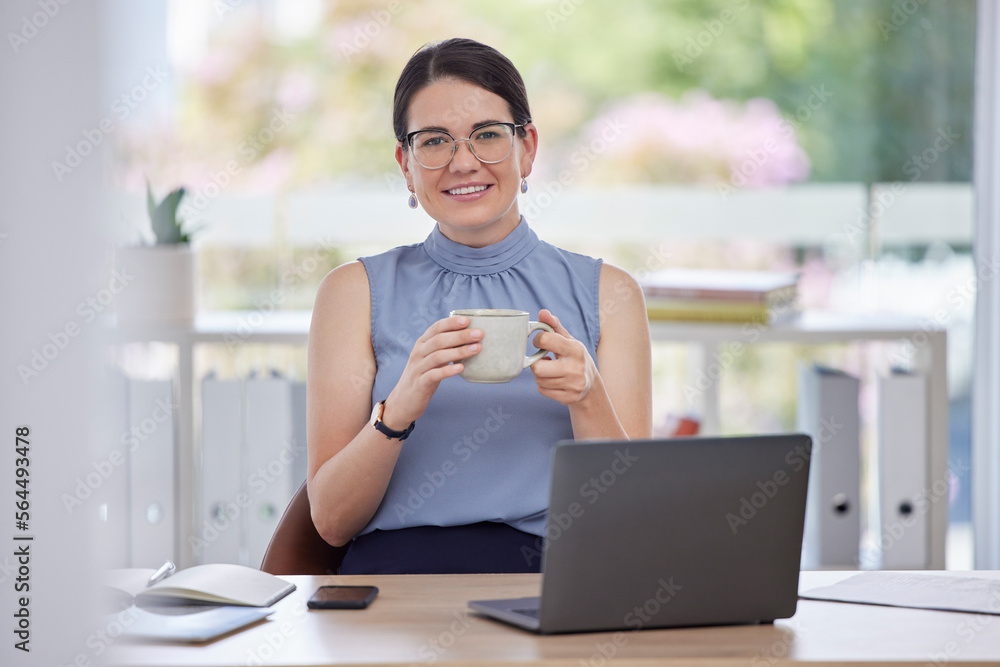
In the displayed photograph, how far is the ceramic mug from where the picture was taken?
3.55 feet

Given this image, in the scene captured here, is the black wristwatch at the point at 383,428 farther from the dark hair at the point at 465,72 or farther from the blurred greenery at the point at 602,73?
the blurred greenery at the point at 602,73

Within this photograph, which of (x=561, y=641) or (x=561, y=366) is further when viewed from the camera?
(x=561, y=366)

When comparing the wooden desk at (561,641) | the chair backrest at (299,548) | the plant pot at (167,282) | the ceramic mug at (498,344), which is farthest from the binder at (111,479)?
the plant pot at (167,282)

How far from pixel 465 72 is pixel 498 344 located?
585mm

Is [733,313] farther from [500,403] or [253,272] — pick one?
[253,272]

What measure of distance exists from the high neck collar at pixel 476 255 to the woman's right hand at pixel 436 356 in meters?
0.39

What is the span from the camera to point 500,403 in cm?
145

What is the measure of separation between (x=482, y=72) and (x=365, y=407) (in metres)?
0.54

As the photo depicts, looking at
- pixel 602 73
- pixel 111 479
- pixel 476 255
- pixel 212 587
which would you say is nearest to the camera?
pixel 111 479

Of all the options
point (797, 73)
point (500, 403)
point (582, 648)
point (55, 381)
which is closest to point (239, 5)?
point (797, 73)

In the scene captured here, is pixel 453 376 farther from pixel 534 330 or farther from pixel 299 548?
pixel 299 548

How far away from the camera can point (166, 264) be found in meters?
2.47

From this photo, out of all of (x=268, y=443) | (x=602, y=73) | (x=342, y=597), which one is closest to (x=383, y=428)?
(x=342, y=597)

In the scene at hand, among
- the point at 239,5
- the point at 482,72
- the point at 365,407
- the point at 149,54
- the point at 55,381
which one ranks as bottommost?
the point at 365,407
